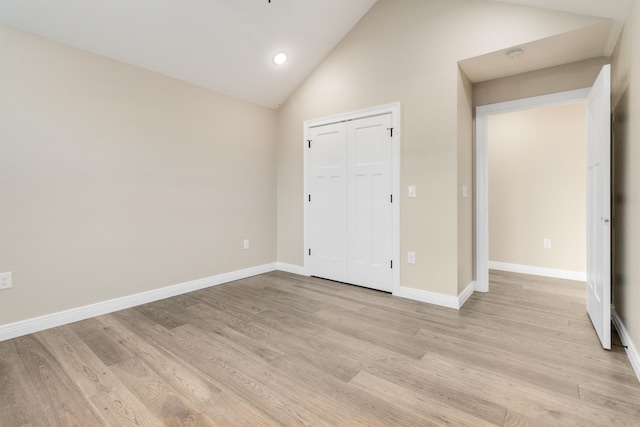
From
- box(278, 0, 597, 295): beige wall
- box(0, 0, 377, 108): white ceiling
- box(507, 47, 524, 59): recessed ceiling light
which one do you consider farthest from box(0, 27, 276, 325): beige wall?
box(507, 47, 524, 59): recessed ceiling light

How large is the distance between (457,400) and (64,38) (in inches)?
149

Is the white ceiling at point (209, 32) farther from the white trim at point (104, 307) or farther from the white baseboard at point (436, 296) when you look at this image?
the white baseboard at point (436, 296)

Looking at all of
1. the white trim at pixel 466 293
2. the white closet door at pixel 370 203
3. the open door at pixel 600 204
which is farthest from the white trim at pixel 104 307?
the open door at pixel 600 204

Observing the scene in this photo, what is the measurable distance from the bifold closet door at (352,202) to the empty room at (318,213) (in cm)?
3

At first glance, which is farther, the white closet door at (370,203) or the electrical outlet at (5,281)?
the white closet door at (370,203)

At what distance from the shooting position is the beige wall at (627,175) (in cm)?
187

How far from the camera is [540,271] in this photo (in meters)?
4.04

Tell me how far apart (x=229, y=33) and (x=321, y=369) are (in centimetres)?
311

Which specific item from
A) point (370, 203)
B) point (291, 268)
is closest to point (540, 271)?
point (370, 203)

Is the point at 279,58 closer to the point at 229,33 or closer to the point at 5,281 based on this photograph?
the point at 229,33

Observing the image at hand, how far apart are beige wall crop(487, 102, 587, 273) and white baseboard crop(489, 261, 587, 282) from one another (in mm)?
49

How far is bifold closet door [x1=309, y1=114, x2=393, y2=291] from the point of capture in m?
3.35

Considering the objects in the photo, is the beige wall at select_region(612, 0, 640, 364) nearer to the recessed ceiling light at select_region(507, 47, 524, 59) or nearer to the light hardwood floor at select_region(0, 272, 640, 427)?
the light hardwood floor at select_region(0, 272, 640, 427)

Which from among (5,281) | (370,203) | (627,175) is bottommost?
(5,281)
